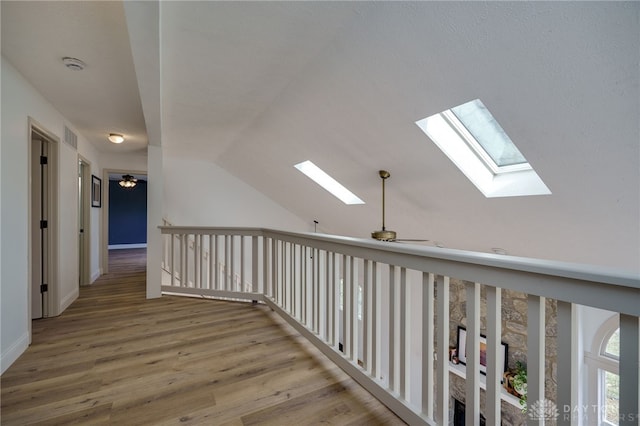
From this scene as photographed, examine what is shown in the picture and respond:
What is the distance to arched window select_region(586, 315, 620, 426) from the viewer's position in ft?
10.5

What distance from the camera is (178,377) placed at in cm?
182

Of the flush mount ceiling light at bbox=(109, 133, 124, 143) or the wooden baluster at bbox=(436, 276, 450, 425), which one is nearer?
the wooden baluster at bbox=(436, 276, 450, 425)

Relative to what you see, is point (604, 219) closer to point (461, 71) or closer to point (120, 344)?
point (461, 71)

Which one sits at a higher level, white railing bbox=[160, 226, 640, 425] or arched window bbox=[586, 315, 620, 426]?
white railing bbox=[160, 226, 640, 425]

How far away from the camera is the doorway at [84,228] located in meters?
4.29

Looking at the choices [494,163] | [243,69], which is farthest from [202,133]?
[494,163]

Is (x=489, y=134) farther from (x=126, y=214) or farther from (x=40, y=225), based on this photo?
(x=126, y=214)

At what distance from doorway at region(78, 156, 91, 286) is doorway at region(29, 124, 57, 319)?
1.43 meters

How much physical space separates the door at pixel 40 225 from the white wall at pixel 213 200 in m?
2.19

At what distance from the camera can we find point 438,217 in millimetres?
3535

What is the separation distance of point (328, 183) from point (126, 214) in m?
7.81

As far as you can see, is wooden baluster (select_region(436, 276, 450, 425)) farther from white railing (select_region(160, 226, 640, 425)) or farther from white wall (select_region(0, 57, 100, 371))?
white wall (select_region(0, 57, 100, 371))

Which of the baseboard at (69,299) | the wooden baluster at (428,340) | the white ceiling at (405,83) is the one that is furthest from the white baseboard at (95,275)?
the wooden baluster at (428,340)

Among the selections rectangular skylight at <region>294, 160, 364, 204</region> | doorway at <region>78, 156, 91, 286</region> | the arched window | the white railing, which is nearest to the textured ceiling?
doorway at <region>78, 156, 91, 286</region>
